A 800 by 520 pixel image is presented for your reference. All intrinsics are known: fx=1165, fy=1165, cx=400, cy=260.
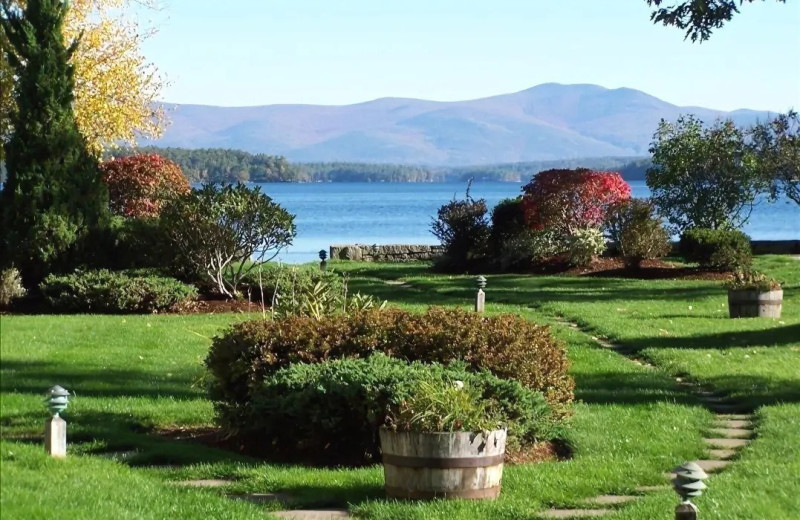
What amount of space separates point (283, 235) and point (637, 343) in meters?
7.13

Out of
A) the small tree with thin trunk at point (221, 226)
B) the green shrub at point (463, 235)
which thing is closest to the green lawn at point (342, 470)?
the small tree with thin trunk at point (221, 226)

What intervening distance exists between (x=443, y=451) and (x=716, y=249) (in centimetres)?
2090

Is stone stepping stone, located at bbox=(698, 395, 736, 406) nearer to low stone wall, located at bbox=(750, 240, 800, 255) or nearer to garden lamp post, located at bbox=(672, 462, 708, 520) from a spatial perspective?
garden lamp post, located at bbox=(672, 462, 708, 520)

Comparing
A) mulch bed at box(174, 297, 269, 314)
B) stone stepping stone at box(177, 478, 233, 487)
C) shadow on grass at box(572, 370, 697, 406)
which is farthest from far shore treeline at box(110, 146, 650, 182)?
stone stepping stone at box(177, 478, 233, 487)

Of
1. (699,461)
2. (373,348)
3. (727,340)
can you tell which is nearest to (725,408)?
(699,461)

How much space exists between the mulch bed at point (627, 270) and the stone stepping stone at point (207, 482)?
19552 millimetres

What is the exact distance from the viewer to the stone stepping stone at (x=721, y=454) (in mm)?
9273

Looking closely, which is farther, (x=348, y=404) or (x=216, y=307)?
(x=216, y=307)

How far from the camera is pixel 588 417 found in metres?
10.6

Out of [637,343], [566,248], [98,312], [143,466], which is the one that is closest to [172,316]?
[98,312]

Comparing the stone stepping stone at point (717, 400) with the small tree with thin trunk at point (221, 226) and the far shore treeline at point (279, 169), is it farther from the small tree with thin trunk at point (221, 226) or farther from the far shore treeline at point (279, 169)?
the small tree with thin trunk at point (221, 226)

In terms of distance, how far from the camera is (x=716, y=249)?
2689cm

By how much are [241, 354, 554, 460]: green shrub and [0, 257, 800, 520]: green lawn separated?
395 mm

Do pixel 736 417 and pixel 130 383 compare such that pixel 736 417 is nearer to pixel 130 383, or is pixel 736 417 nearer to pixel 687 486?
pixel 687 486
